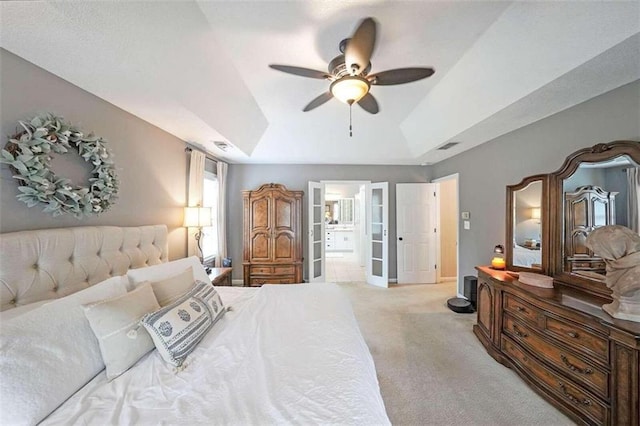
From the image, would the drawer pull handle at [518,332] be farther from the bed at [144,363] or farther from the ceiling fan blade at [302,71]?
→ the ceiling fan blade at [302,71]

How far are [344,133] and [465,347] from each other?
3.24 meters

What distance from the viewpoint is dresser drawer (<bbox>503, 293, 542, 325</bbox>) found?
6.82 ft

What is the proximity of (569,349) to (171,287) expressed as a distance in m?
2.89

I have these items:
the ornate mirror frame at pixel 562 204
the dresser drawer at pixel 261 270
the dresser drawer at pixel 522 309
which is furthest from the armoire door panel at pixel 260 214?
the ornate mirror frame at pixel 562 204

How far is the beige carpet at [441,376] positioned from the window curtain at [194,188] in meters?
2.48

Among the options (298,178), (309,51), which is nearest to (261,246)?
(298,178)

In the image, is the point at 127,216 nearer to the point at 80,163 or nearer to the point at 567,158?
the point at 80,163

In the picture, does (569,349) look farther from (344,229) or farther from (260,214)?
(344,229)

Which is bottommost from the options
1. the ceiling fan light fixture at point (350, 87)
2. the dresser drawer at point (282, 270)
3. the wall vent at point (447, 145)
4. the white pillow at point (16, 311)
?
the dresser drawer at point (282, 270)

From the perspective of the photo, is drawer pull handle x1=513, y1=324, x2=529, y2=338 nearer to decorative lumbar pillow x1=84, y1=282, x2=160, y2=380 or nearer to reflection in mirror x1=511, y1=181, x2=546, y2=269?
reflection in mirror x1=511, y1=181, x2=546, y2=269

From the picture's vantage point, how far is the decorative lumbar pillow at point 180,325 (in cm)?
135

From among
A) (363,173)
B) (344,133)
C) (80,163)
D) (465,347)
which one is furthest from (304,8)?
(363,173)

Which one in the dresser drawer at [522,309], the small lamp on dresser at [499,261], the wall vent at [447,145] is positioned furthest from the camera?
the wall vent at [447,145]

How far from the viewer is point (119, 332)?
129 centimetres
